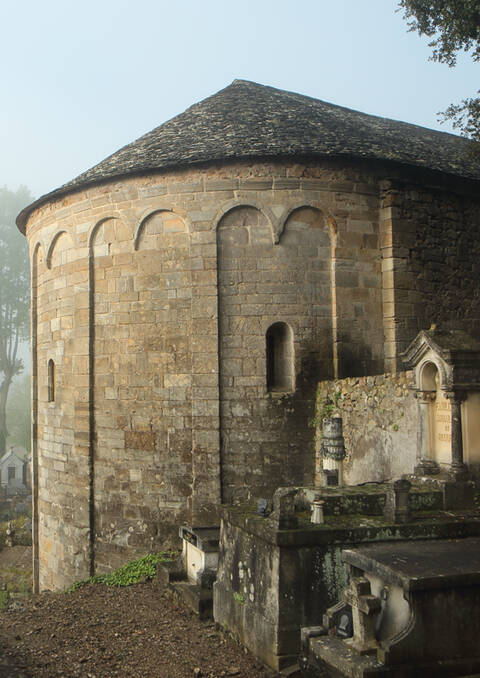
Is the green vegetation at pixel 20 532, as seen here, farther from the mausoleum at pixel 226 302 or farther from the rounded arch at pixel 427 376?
the rounded arch at pixel 427 376

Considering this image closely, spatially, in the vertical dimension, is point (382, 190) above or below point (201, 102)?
below

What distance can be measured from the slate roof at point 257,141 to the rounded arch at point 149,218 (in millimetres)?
636

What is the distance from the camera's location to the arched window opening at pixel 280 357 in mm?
10375

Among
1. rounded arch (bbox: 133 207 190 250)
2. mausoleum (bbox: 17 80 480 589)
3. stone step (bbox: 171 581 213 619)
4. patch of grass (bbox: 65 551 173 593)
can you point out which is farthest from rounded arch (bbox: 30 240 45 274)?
stone step (bbox: 171 581 213 619)

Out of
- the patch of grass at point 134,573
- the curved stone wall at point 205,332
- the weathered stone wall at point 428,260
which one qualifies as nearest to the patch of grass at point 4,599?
the curved stone wall at point 205,332

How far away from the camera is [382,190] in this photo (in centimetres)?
1084

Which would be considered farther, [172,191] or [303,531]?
[172,191]

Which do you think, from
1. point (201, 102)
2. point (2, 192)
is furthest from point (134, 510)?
point (2, 192)

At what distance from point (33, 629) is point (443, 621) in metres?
5.07

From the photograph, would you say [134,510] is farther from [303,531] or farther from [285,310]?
[303,531]

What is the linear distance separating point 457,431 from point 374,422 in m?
2.39

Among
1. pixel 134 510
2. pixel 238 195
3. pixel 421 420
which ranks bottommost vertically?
pixel 134 510

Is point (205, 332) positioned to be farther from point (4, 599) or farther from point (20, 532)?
point (20, 532)

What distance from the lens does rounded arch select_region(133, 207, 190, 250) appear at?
1047 centimetres
